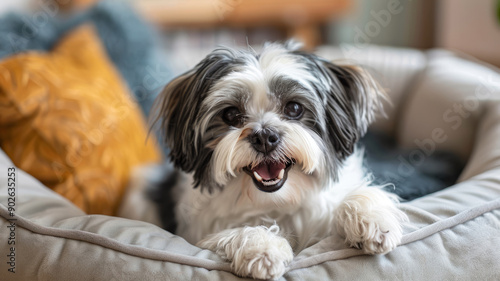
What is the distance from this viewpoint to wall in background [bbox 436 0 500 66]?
11.4 ft

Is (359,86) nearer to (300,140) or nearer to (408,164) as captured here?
(300,140)

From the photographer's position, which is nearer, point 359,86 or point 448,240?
point 448,240

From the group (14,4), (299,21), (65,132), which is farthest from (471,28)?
(14,4)

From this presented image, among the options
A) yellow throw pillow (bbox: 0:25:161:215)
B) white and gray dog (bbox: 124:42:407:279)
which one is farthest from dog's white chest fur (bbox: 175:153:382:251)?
yellow throw pillow (bbox: 0:25:161:215)

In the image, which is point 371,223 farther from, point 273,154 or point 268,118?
point 268,118

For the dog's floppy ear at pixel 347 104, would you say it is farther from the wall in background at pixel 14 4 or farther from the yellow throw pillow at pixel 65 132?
the wall in background at pixel 14 4

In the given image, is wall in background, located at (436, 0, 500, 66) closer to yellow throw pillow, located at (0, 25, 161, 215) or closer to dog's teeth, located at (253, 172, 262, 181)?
dog's teeth, located at (253, 172, 262, 181)

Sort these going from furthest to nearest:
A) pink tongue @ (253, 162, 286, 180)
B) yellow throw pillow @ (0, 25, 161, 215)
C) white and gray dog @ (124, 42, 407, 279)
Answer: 1. yellow throw pillow @ (0, 25, 161, 215)
2. pink tongue @ (253, 162, 286, 180)
3. white and gray dog @ (124, 42, 407, 279)

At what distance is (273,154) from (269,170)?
0.31 ft

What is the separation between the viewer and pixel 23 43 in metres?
2.56

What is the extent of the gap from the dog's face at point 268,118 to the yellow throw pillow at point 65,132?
0.39m

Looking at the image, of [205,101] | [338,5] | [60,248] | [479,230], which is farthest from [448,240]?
[338,5]

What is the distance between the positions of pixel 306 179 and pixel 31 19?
2.03m

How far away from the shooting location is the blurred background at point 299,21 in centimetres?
428
